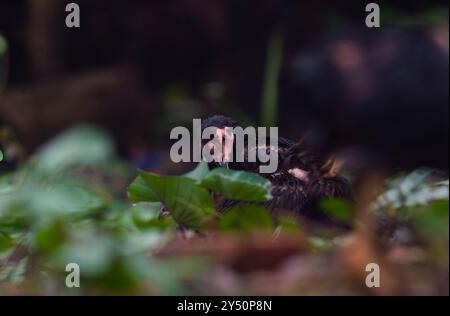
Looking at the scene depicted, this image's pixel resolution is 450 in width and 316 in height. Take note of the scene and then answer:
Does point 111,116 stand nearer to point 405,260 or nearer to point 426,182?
point 426,182

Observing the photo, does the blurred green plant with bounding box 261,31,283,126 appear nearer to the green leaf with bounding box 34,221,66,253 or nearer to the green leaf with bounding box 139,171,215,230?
the green leaf with bounding box 139,171,215,230

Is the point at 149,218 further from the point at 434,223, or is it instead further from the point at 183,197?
the point at 434,223

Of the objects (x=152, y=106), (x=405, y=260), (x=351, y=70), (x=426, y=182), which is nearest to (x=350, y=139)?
(x=351, y=70)

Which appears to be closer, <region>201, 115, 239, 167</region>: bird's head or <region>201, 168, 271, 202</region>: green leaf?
<region>201, 168, 271, 202</region>: green leaf

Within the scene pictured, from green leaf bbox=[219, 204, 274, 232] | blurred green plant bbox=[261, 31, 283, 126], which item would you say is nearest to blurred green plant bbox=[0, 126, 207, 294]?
green leaf bbox=[219, 204, 274, 232]

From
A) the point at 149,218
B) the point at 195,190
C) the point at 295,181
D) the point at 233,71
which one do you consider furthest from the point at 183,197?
the point at 233,71
